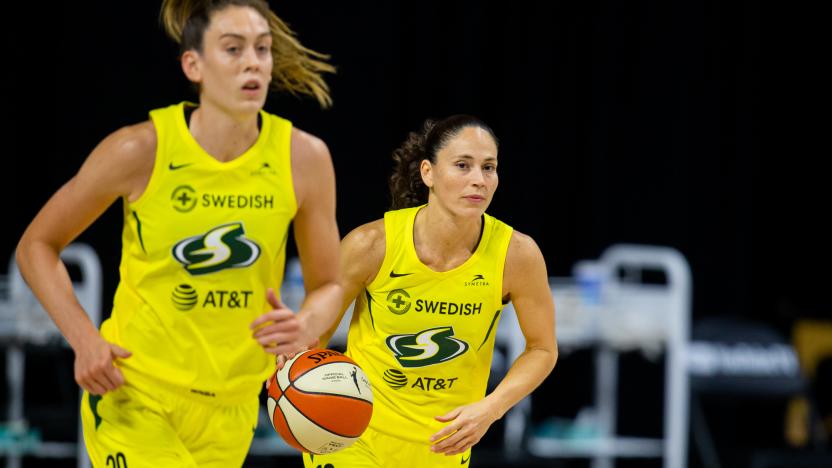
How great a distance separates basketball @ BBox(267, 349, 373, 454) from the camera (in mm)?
3467

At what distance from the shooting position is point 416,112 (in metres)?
7.41

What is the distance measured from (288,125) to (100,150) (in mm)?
535

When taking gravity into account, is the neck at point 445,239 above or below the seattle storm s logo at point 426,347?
above

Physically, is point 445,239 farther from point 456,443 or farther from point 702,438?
A: point 702,438

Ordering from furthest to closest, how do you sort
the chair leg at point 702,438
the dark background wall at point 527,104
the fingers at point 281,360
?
1. the chair leg at point 702,438
2. the dark background wall at point 527,104
3. the fingers at point 281,360

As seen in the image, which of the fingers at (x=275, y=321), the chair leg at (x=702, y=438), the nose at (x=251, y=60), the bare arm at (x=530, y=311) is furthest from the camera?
the chair leg at (x=702, y=438)

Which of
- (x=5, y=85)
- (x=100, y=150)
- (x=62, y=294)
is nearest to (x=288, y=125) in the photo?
(x=100, y=150)

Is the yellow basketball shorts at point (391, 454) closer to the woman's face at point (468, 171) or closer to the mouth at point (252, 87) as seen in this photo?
the woman's face at point (468, 171)

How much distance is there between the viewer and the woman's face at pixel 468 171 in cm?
364

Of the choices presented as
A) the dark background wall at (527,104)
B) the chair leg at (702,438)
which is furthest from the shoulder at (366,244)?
the chair leg at (702,438)

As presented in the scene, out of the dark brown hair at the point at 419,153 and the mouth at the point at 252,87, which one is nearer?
the mouth at the point at 252,87

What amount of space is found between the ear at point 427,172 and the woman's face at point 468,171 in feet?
0.24

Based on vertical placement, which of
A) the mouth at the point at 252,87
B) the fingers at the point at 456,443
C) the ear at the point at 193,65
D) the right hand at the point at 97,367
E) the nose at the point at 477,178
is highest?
the ear at the point at 193,65

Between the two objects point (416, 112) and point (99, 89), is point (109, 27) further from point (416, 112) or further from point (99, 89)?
point (416, 112)
